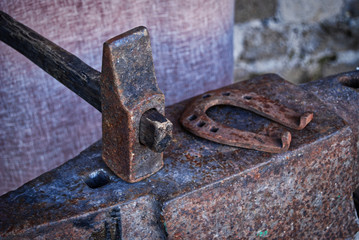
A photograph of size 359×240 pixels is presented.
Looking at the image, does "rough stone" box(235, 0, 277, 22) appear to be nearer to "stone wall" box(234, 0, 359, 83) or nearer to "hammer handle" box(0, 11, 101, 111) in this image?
"stone wall" box(234, 0, 359, 83)

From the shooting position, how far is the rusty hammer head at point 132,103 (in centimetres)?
82

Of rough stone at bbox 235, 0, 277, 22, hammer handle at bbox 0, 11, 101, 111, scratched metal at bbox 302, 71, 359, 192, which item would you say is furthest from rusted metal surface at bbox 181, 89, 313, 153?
rough stone at bbox 235, 0, 277, 22

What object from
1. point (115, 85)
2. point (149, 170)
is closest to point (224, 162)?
point (149, 170)

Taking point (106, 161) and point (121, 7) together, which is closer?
point (106, 161)

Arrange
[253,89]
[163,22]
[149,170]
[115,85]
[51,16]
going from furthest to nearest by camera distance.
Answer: [163,22], [51,16], [253,89], [149,170], [115,85]

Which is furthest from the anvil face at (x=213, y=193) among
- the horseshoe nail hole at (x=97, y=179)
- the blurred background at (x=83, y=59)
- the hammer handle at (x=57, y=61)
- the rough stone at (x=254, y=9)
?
the rough stone at (x=254, y=9)

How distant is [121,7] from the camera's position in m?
1.47

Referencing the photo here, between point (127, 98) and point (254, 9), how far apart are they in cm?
145

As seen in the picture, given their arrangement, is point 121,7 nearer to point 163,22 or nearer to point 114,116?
point 163,22

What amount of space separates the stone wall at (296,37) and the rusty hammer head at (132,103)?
136 cm

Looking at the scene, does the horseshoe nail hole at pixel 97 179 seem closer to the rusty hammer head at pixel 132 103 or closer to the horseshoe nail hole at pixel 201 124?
the rusty hammer head at pixel 132 103

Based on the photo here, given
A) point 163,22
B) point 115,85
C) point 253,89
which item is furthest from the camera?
point 163,22

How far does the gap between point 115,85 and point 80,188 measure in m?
0.24

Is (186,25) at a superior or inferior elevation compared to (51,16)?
inferior
